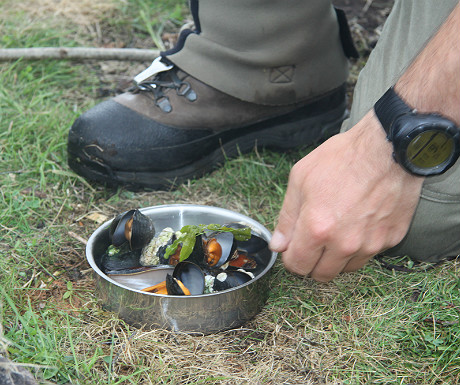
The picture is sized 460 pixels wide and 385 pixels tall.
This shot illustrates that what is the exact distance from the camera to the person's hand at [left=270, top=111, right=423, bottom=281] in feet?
5.22

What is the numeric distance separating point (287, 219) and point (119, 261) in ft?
2.08

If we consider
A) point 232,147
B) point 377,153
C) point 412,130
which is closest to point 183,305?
point 377,153

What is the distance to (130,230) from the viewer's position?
6.50ft

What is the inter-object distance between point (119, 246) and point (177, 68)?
102cm

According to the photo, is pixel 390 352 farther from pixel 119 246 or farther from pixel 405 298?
pixel 119 246

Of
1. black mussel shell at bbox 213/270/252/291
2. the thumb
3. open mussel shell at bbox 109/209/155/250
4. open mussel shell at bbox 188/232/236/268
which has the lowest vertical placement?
black mussel shell at bbox 213/270/252/291

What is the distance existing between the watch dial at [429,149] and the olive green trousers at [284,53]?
64 centimetres

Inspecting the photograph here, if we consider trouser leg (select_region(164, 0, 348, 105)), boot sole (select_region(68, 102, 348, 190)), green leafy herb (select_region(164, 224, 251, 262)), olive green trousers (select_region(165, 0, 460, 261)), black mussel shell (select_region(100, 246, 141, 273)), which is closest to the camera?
green leafy herb (select_region(164, 224, 251, 262))

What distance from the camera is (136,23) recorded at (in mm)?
4125

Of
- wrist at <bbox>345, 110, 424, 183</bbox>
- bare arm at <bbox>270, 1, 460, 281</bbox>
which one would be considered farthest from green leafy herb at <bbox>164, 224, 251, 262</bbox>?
wrist at <bbox>345, 110, 424, 183</bbox>

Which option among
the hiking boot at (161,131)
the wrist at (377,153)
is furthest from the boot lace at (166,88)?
the wrist at (377,153)

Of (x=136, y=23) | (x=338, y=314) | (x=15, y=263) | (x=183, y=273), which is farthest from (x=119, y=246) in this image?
(x=136, y=23)

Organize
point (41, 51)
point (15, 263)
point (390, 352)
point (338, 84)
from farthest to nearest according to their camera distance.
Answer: point (41, 51) < point (338, 84) < point (15, 263) < point (390, 352)

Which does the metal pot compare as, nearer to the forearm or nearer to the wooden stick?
the forearm
